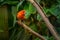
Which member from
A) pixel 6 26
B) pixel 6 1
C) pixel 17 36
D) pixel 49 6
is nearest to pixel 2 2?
pixel 6 1

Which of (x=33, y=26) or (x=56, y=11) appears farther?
(x=33, y=26)

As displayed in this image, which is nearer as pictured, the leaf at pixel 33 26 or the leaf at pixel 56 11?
the leaf at pixel 56 11

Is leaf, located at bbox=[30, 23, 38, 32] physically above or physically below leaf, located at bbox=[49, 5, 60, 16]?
below

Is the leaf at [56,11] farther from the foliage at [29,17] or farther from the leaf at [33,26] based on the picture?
the leaf at [33,26]

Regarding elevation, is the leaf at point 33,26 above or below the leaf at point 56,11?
below

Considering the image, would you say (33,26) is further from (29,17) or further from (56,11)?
(56,11)

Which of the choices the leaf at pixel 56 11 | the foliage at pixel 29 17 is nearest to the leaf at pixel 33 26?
the foliage at pixel 29 17

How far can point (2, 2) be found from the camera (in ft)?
5.22

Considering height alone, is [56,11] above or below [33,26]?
above

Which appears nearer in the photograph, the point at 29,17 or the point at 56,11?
the point at 56,11

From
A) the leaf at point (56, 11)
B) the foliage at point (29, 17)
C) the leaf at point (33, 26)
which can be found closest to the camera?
the leaf at point (56, 11)

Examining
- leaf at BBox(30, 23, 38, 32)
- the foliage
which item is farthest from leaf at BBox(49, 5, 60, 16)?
leaf at BBox(30, 23, 38, 32)

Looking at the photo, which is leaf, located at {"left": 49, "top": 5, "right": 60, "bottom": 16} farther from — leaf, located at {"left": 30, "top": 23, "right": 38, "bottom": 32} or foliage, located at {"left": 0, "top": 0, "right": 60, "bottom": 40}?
leaf, located at {"left": 30, "top": 23, "right": 38, "bottom": 32}

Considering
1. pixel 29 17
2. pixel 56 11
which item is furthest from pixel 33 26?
pixel 56 11
